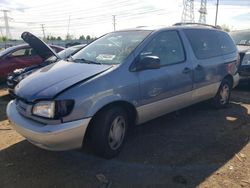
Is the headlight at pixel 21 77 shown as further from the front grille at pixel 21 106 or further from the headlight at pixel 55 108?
the headlight at pixel 55 108

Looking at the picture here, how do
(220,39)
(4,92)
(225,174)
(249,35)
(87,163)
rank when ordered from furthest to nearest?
(249,35) < (4,92) < (220,39) < (87,163) < (225,174)

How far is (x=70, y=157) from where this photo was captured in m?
3.89

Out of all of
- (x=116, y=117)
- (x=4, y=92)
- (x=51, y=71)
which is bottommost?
(x=4, y=92)

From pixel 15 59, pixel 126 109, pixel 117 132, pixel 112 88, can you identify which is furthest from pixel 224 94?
pixel 15 59

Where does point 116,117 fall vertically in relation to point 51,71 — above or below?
below

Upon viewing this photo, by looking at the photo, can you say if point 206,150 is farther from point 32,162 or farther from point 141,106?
point 32,162

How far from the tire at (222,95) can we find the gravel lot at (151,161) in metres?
0.97

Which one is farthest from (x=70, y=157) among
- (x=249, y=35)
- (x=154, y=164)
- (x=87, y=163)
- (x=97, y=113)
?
(x=249, y=35)

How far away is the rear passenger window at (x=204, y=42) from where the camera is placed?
16.9 ft

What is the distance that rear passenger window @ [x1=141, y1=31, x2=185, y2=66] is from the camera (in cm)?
429

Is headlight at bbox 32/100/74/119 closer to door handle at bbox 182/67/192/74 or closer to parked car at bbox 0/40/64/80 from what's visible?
door handle at bbox 182/67/192/74

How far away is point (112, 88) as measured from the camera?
11.8ft

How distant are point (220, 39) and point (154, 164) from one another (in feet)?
11.3

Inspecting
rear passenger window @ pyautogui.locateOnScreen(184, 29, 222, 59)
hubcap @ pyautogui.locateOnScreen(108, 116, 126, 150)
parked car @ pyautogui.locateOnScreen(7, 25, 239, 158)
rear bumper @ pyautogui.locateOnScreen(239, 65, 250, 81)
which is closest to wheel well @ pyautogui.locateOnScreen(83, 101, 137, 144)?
parked car @ pyautogui.locateOnScreen(7, 25, 239, 158)
